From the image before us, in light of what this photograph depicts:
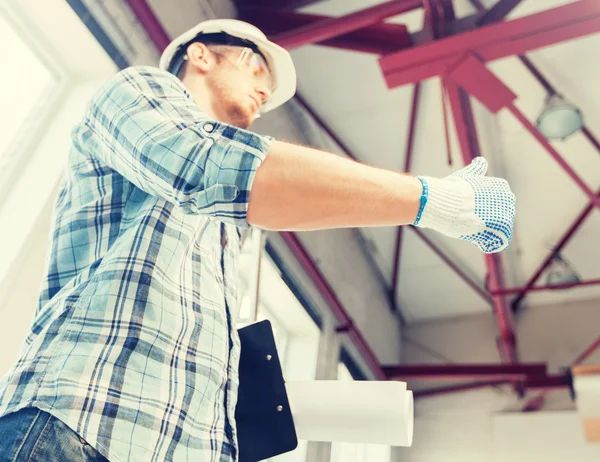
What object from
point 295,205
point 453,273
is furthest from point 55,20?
point 453,273

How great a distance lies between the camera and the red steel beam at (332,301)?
4.26 m

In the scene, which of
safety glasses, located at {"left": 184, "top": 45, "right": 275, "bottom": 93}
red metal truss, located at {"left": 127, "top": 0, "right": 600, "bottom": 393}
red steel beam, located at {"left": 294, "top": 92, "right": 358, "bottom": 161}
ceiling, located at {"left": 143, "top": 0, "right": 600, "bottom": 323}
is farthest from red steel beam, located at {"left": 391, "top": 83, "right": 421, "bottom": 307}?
safety glasses, located at {"left": 184, "top": 45, "right": 275, "bottom": 93}

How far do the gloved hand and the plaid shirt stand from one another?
12.1 inches

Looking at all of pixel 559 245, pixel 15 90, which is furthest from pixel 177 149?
pixel 559 245

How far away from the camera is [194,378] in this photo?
108 cm

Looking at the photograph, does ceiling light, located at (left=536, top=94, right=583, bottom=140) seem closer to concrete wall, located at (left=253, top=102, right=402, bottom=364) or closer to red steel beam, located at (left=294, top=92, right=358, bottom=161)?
red steel beam, located at (left=294, top=92, right=358, bottom=161)

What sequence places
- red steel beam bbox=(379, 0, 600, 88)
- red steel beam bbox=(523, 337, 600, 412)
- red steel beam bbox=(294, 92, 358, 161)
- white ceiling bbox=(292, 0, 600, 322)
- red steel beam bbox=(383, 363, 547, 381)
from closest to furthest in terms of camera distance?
red steel beam bbox=(379, 0, 600, 88) < white ceiling bbox=(292, 0, 600, 322) < red steel beam bbox=(294, 92, 358, 161) < red steel beam bbox=(383, 363, 547, 381) < red steel beam bbox=(523, 337, 600, 412)

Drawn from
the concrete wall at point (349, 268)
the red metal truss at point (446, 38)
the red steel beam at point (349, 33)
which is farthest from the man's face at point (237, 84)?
the concrete wall at point (349, 268)

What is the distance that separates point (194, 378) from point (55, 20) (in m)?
1.96

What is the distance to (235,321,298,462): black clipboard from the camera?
1.40 meters

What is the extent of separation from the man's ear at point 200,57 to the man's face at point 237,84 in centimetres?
2

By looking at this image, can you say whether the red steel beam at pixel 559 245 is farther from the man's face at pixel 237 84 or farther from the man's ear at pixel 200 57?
the man's ear at pixel 200 57

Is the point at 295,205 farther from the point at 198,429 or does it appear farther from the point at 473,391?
the point at 473,391

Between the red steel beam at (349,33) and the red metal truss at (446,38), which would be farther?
the red steel beam at (349,33)
